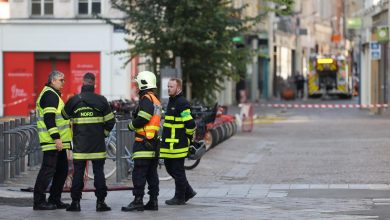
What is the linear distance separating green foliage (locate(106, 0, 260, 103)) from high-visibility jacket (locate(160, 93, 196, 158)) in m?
14.6

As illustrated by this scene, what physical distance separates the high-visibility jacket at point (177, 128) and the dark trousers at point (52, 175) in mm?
1303

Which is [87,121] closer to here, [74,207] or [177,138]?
[74,207]

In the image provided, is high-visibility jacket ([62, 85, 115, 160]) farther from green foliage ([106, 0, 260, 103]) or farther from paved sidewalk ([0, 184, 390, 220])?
green foliage ([106, 0, 260, 103])

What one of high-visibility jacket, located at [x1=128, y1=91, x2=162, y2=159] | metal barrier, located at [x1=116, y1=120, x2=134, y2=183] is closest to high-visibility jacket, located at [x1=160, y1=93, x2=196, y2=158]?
high-visibility jacket, located at [x1=128, y1=91, x2=162, y2=159]

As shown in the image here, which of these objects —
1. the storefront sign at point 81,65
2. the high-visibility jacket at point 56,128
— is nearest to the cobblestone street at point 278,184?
the high-visibility jacket at point 56,128

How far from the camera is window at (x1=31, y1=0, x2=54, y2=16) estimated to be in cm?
4409

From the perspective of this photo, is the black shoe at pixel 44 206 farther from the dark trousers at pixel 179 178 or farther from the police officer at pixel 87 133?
the dark trousers at pixel 179 178

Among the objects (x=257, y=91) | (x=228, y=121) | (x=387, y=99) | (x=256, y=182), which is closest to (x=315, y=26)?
(x=257, y=91)

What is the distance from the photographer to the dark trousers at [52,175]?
1472 cm

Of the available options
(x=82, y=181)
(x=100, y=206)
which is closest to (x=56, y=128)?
(x=82, y=181)

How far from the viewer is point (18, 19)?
145 ft

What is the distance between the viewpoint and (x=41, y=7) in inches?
1741

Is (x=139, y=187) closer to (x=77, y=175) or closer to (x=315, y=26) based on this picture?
(x=77, y=175)

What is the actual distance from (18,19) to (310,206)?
3057 centimetres
